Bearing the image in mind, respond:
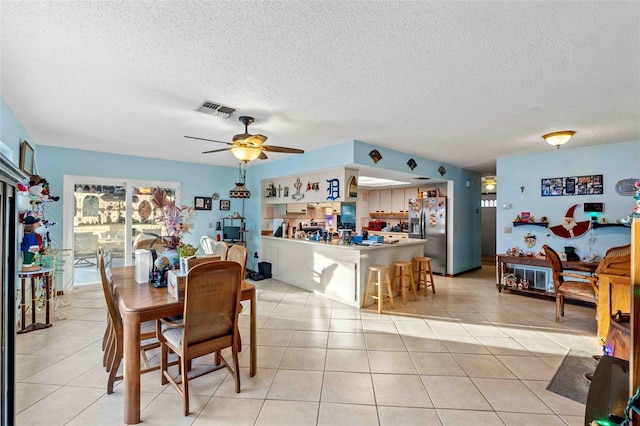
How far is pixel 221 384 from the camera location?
2.34 metres

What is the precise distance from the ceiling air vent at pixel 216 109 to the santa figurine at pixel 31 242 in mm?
2600

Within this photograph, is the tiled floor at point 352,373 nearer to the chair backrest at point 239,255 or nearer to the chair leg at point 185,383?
the chair leg at point 185,383

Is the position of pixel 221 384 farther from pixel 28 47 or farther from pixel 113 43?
pixel 28 47

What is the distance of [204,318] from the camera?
6.70 ft

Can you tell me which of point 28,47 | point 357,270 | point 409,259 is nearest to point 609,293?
point 409,259

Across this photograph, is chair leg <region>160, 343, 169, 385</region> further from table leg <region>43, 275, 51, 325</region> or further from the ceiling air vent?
table leg <region>43, 275, 51, 325</region>

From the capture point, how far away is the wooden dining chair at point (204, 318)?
194cm

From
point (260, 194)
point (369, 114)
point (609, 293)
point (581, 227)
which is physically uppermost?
point (369, 114)

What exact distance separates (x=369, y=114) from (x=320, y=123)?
0.63 metres

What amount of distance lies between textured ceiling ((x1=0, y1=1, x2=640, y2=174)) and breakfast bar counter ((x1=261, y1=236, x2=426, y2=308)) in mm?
1904

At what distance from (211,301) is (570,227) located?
553 centimetres

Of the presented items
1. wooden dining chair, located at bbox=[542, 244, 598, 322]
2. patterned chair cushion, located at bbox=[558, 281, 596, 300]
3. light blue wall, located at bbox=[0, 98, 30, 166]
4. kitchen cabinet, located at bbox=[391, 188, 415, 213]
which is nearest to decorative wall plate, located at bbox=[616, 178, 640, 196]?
wooden dining chair, located at bbox=[542, 244, 598, 322]

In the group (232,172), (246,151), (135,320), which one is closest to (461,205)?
(246,151)

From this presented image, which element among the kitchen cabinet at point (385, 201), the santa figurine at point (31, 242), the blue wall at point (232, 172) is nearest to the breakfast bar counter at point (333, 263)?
the blue wall at point (232, 172)
